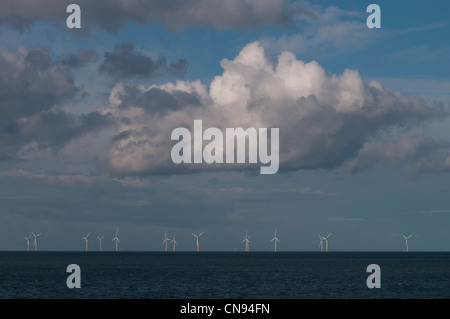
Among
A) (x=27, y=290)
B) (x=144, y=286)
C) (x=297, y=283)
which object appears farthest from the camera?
(x=297, y=283)
